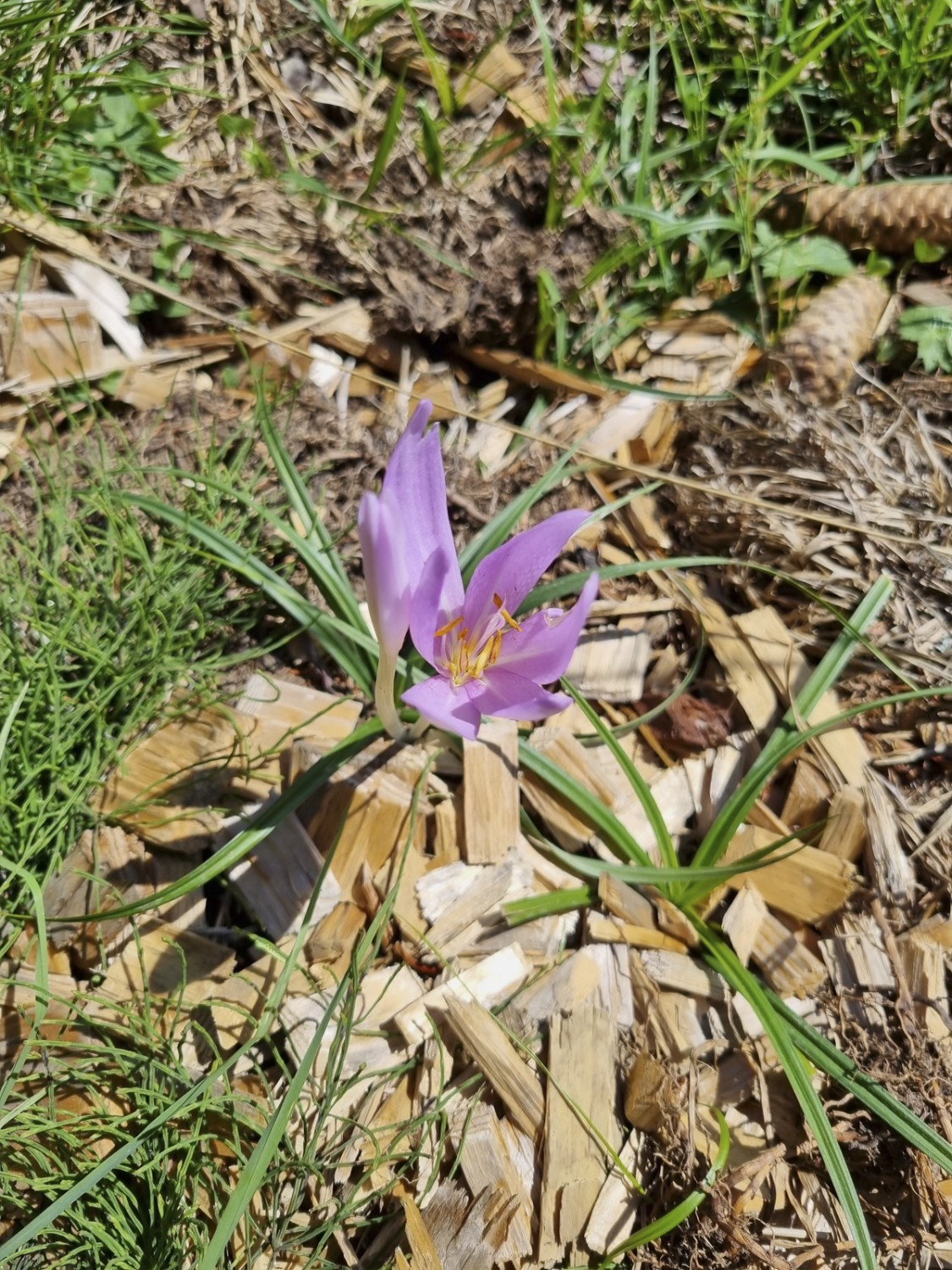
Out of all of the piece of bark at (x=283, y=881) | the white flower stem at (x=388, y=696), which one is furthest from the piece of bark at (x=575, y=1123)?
the white flower stem at (x=388, y=696)

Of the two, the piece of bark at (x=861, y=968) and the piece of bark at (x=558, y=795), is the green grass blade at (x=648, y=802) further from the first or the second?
the piece of bark at (x=861, y=968)

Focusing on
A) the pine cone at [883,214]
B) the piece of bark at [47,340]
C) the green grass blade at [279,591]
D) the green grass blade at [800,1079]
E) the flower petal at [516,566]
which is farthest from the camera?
the pine cone at [883,214]

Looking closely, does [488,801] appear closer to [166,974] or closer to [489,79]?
[166,974]

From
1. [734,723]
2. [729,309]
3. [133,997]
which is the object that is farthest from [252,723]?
[729,309]

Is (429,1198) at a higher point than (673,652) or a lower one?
lower

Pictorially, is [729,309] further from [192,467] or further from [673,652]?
[192,467]

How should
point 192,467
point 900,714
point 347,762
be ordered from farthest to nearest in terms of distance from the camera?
1. point 192,467
2. point 900,714
3. point 347,762

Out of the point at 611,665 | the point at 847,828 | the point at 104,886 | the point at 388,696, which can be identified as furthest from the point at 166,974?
the point at 847,828
